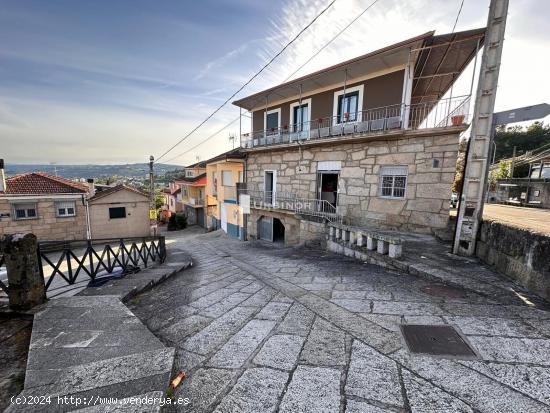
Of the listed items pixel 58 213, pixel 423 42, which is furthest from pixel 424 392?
pixel 58 213

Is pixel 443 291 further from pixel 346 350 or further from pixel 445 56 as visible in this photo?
pixel 445 56

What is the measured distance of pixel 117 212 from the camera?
18.0m

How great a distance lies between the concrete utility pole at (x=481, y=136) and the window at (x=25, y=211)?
22.8m

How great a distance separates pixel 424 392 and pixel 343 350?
72 cm

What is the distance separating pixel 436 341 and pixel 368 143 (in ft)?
24.9

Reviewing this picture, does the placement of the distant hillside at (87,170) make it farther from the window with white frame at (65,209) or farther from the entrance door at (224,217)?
the entrance door at (224,217)

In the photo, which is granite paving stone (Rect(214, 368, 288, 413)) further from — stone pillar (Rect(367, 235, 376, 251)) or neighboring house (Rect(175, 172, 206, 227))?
neighboring house (Rect(175, 172, 206, 227))

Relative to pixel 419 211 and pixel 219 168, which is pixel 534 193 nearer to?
pixel 419 211

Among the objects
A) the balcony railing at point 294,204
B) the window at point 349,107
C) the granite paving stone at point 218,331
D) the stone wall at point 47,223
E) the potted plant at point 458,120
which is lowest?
the stone wall at point 47,223

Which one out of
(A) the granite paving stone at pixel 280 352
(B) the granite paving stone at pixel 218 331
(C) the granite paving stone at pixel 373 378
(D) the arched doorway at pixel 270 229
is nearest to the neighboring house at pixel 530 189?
(D) the arched doorway at pixel 270 229

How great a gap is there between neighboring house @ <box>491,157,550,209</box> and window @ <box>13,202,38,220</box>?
96.8ft

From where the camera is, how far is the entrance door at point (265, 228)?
43.3 ft

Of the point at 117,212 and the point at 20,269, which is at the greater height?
the point at 20,269

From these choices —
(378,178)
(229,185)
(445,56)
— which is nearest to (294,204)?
(378,178)
